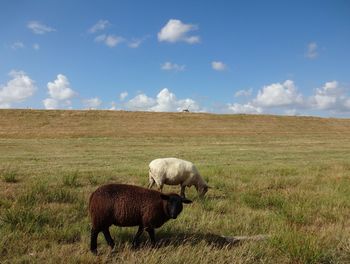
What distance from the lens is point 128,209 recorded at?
6.59 m

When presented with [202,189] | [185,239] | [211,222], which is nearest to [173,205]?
[185,239]

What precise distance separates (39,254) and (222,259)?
8.74 feet

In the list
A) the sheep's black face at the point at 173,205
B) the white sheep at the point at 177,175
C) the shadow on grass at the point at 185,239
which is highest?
the sheep's black face at the point at 173,205

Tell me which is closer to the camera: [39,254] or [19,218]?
[39,254]

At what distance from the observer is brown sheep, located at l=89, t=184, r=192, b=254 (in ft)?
21.1

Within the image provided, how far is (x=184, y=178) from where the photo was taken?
42.2 ft

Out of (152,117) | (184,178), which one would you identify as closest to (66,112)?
(152,117)

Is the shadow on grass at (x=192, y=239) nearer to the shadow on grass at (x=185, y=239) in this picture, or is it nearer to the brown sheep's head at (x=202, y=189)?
the shadow on grass at (x=185, y=239)

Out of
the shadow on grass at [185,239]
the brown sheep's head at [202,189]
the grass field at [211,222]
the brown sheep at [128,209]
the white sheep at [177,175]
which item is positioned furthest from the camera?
the white sheep at [177,175]

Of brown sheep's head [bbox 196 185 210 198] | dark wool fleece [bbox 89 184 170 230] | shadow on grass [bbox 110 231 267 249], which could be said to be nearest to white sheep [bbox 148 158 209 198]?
brown sheep's head [bbox 196 185 210 198]

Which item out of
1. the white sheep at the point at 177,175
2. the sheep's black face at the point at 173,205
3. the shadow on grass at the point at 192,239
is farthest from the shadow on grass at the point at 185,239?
the white sheep at the point at 177,175

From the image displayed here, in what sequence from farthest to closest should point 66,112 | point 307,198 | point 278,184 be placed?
point 66,112 < point 278,184 < point 307,198

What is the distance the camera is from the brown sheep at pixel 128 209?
21.1 ft

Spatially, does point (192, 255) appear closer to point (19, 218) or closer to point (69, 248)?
point (69, 248)
